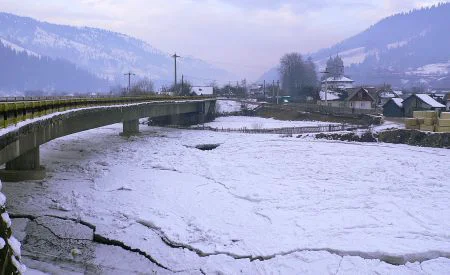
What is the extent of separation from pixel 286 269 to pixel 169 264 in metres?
4.15

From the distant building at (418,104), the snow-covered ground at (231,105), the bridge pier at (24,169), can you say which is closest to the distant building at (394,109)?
the distant building at (418,104)

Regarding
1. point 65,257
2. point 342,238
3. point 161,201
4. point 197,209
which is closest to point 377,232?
point 342,238

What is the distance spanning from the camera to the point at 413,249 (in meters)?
17.5

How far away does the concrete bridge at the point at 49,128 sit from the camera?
18.3 meters

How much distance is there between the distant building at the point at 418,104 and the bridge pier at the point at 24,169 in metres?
62.1

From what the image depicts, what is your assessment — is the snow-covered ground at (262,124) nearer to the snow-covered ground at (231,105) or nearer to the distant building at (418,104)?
the distant building at (418,104)

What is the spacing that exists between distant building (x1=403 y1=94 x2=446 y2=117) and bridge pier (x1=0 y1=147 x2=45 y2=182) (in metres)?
62.1

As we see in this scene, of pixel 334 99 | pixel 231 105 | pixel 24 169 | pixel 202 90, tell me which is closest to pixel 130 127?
pixel 24 169

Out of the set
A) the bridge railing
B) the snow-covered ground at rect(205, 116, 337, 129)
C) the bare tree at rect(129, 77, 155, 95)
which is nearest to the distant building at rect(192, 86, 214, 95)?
the bare tree at rect(129, 77, 155, 95)

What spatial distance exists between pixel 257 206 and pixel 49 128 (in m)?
13.1

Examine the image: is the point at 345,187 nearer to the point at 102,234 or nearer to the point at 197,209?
the point at 197,209

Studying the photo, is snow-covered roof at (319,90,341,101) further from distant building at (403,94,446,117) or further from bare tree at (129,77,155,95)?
bare tree at (129,77,155,95)

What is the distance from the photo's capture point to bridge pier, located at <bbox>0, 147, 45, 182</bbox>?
79.4 feet

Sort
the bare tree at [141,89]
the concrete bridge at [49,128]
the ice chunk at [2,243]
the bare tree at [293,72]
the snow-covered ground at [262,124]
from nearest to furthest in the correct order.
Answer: the ice chunk at [2,243] → the concrete bridge at [49,128] → the snow-covered ground at [262,124] → the bare tree at [141,89] → the bare tree at [293,72]
